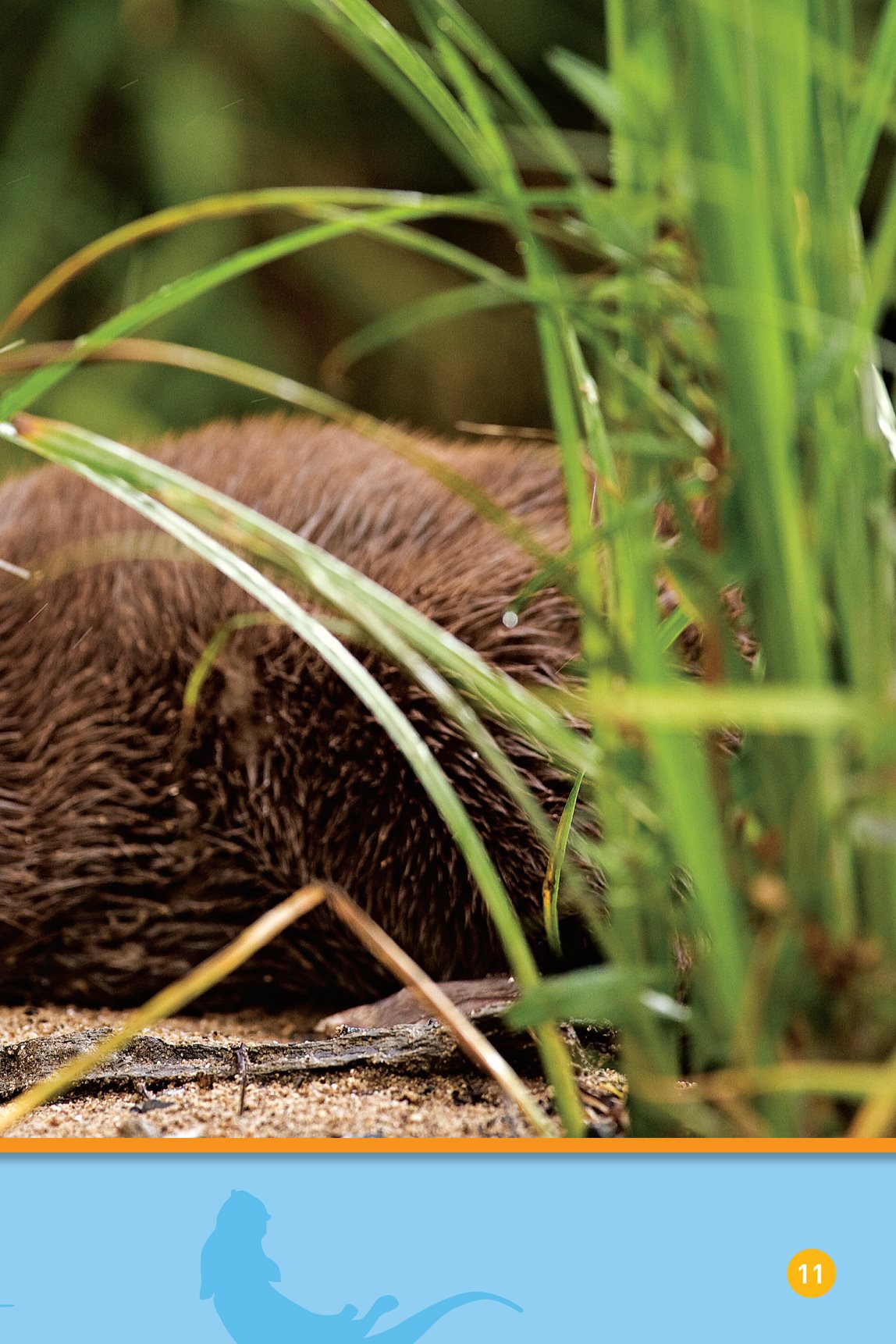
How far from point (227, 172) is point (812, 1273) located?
186 cm

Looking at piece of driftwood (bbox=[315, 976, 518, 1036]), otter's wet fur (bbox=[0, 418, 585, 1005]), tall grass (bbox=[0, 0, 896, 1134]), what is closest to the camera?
tall grass (bbox=[0, 0, 896, 1134])

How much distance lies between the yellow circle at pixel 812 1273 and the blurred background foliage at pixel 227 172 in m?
1.48

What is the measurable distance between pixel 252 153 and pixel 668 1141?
1.99m

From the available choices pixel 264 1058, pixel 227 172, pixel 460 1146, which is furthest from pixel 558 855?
pixel 227 172

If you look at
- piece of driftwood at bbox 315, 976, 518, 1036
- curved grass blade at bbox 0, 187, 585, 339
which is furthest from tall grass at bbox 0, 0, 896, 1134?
piece of driftwood at bbox 315, 976, 518, 1036

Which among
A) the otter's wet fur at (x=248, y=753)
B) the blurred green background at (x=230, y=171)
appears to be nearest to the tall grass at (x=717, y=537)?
the otter's wet fur at (x=248, y=753)

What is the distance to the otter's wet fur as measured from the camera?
1.11 meters

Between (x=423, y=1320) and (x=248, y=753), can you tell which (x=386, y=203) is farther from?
(x=248, y=753)

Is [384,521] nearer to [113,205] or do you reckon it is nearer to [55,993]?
[55,993]

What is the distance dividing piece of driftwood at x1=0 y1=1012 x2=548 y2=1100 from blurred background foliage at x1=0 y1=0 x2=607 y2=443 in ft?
3.66

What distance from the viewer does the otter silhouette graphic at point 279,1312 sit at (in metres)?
0.50

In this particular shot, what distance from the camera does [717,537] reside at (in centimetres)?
51

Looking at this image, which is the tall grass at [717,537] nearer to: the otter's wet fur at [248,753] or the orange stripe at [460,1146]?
the orange stripe at [460,1146]

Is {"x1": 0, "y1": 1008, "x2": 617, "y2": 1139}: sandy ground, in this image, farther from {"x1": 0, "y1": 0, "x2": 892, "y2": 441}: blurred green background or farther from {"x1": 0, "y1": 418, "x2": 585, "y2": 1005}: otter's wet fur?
{"x1": 0, "y1": 0, "x2": 892, "y2": 441}: blurred green background
